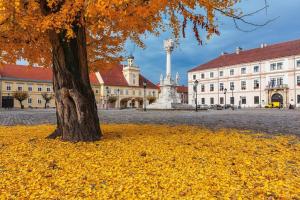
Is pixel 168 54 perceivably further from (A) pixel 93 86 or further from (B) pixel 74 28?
(A) pixel 93 86

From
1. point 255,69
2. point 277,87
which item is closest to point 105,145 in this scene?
point 277,87

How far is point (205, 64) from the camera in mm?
76938

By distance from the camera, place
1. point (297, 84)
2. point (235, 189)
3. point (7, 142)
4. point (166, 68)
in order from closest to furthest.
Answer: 1. point (235, 189)
2. point (7, 142)
3. point (166, 68)
4. point (297, 84)

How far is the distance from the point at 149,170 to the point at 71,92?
12.6ft

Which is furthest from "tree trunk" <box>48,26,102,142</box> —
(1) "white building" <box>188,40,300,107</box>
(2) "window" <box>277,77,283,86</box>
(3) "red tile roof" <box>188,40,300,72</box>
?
(2) "window" <box>277,77,283,86</box>

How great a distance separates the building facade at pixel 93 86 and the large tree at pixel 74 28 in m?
40.6

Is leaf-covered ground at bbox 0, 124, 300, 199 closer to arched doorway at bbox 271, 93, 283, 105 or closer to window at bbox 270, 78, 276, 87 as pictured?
arched doorway at bbox 271, 93, 283, 105

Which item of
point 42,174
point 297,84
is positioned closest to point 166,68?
point 297,84

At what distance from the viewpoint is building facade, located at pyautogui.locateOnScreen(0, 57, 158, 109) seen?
6166 cm

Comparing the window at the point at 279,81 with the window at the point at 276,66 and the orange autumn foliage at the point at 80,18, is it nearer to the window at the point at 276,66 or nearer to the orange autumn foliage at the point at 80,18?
the window at the point at 276,66

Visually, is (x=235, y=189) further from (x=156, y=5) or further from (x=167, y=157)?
(x=156, y=5)

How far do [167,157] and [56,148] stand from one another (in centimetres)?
277

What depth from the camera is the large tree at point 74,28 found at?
587 cm

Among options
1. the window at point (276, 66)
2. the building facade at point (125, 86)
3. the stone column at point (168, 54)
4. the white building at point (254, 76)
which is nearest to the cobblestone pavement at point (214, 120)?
the stone column at point (168, 54)
